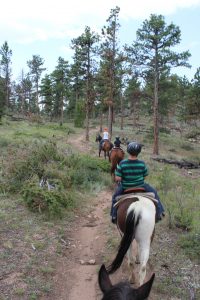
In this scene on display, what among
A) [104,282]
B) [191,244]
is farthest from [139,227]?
[191,244]

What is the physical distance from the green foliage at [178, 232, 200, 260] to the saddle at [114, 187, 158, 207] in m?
2.34

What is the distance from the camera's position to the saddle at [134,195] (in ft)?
21.1

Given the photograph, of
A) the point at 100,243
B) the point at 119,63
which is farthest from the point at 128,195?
the point at 119,63

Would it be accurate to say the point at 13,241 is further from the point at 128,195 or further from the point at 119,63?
Answer: the point at 119,63

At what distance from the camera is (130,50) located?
95.4 feet

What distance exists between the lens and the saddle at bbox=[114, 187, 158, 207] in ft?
21.1

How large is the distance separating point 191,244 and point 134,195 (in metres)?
2.83

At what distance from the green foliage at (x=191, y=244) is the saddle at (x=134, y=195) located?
→ 7.66 feet

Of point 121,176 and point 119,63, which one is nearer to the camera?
point 121,176

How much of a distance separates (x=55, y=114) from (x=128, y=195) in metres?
67.1

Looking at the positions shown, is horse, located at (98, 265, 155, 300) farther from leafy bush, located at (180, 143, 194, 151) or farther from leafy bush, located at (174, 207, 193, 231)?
leafy bush, located at (180, 143, 194, 151)

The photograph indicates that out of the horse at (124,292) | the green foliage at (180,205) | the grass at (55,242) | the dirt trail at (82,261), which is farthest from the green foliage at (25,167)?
the horse at (124,292)

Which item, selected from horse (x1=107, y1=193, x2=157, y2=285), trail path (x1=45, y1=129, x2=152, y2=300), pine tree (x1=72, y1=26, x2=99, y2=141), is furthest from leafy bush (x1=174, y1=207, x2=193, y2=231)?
pine tree (x1=72, y1=26, x2=99, y2=141)

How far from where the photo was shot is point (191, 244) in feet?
27.6
